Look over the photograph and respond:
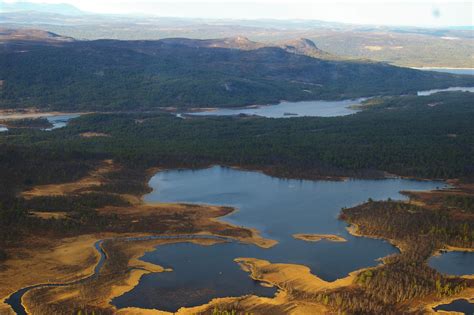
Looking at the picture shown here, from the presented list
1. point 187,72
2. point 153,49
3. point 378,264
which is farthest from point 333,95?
point 378,264

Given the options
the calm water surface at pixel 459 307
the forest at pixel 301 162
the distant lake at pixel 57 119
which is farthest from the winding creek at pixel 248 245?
the distant lake at pixel 57 119

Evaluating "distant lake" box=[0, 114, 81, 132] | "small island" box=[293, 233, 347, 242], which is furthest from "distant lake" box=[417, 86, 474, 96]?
"small island" box=[293, 233, 347, 242]

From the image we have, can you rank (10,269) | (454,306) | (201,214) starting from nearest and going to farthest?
(454,306) → (10,269) → (201,214)

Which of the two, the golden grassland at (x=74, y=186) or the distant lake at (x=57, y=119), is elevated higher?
the golden grassland at (x=74, y=186)

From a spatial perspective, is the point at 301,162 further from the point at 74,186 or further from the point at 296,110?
the point at 296,110

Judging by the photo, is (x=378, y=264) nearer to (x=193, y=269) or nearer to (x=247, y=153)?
(x=193, y=269)

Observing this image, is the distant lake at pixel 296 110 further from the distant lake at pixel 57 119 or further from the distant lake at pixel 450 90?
the distant lake at pixel 450 90
